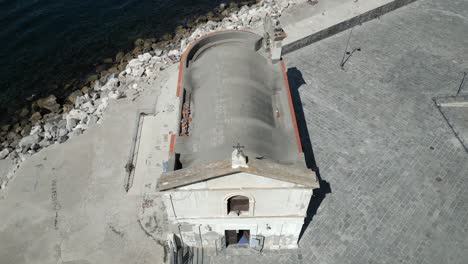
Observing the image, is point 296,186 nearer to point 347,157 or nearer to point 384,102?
point 347,157

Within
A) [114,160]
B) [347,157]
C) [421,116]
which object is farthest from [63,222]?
[421,116]

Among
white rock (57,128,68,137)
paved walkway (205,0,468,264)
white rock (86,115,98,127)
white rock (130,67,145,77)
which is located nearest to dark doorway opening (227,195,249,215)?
paved walkway (205,0,468,264)

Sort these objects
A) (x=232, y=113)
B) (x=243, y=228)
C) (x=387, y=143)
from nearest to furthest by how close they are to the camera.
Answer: (x=232, y=113), (x=243, y=228), (x=387, y=143)

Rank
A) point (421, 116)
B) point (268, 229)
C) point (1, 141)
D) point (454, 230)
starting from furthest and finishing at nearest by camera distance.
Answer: point (1, 141), point (421, 116), point (454, 230), point (268, 229)

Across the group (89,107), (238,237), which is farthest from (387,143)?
(89,107)

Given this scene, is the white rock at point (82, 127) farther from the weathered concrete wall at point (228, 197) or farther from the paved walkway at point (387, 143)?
the paved walkway at point (387, 143)

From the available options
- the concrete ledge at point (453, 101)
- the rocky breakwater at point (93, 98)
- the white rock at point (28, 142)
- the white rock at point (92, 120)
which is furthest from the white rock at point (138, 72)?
the concrete ledge at point (453, 101)

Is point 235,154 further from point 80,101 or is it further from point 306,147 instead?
point 80,101
